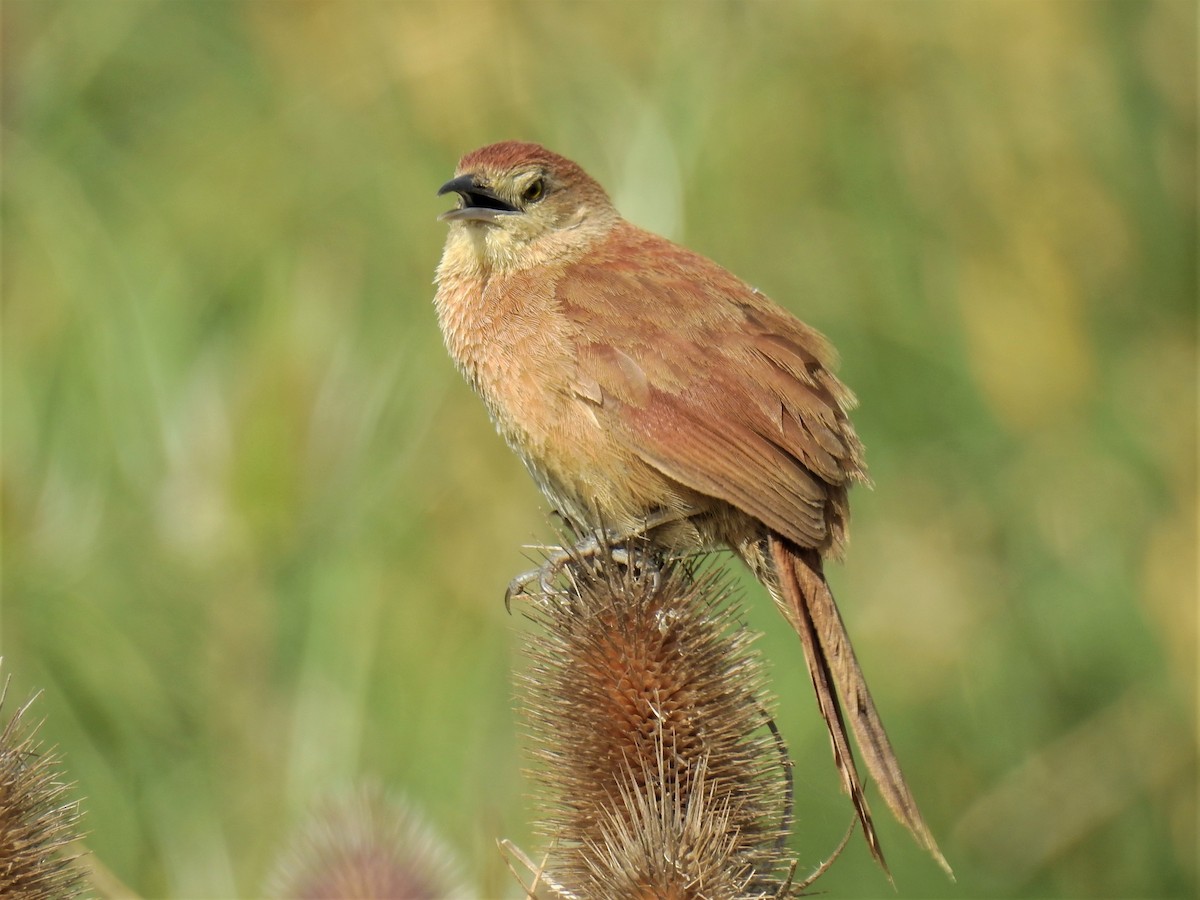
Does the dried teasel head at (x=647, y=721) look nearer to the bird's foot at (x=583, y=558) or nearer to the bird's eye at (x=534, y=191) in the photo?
the bird's foot at (x=583, y=558)

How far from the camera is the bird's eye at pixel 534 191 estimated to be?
5129 mm

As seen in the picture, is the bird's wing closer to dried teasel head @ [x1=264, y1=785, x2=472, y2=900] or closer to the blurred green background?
dried teasel head @ [x1=264, y1=785, x2=472, y2=900]

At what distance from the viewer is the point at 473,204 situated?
5145 mm

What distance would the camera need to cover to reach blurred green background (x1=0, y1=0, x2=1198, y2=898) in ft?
19.4

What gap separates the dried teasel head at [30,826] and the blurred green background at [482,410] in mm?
1859

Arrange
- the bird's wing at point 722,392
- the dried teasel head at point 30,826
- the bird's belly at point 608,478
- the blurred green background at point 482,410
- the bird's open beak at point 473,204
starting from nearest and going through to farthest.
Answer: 1. the dried teasel head at point 30,826
2. the bird's wing at point 722,392
3. the bird's belly at point 608,478
4. the bird's open beak at point 473,204
5. the blurred green background at point 482,410

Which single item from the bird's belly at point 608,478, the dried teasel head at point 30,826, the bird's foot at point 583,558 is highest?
the bird's belly at point 608,478

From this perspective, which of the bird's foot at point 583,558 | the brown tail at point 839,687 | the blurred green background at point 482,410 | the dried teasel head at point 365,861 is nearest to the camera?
the brown tail at point 839,687

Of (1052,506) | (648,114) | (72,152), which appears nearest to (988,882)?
(1052,506)

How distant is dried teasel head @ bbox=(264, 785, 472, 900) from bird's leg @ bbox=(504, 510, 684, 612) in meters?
0.71

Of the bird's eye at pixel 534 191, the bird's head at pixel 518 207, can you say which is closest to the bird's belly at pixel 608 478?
the bird's head at pixel 518 207

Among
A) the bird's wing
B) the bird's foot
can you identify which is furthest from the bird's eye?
the bird's foot

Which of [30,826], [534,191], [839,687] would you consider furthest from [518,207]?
[30,826]

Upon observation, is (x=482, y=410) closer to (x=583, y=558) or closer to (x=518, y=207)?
(x=518, y=207)
